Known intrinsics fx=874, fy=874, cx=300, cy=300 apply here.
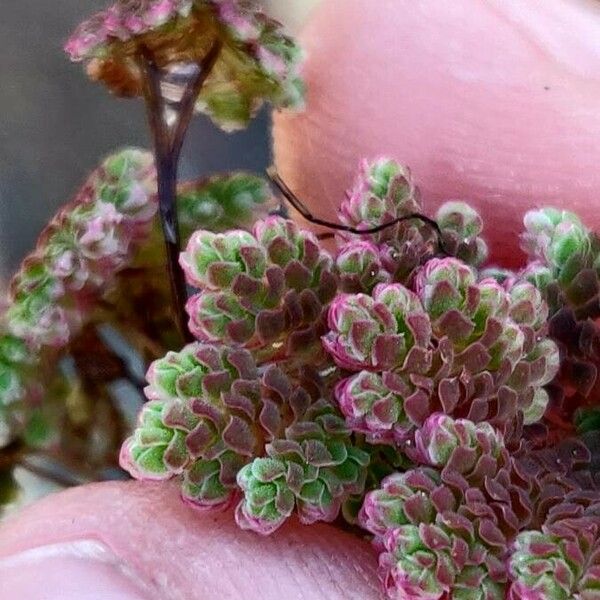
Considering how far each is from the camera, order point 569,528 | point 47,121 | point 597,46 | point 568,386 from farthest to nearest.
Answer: point 47,121
point 597,46
point 568,386
point 569,528

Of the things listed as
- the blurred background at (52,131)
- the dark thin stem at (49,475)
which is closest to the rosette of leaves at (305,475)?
the dark thin stem at (49,475)

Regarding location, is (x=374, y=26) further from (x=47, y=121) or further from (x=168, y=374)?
(x=47, y=121)

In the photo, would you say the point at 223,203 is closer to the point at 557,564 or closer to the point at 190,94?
the point at 190,94

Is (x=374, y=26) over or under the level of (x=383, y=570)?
over

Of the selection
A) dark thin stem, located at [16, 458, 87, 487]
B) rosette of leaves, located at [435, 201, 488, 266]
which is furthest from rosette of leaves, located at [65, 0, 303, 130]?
dark thin stem, located at [16, 458, 87, 487]

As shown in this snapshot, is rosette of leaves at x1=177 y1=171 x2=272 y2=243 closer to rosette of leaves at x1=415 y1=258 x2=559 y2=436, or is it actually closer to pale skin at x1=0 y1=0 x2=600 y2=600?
pale skin at x1=0 y1=0 x2=600 y2=600

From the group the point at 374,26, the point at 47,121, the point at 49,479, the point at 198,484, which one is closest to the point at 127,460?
the point at 198,484
